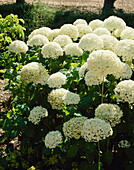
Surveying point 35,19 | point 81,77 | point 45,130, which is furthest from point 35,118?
point 35,19

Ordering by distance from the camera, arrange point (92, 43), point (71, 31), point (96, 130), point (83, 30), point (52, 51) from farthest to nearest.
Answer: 1. point (83, 30)
2. point (71, 31)
3. point (52, 51)
4. point (92, 43)
5. point (96, 130)

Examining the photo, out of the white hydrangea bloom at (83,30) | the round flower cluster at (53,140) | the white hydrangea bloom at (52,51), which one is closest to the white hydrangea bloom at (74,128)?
the round flower cluster at (53,140)

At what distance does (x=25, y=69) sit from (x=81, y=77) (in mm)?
615

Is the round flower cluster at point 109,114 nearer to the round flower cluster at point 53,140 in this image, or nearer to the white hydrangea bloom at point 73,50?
the round flower cluster at point 53,140

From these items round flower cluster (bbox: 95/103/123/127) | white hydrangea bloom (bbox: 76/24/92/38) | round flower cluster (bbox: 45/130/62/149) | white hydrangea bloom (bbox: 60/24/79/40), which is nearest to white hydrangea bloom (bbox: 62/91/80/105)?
round flower cluster (bbox: 95/103/123/127)

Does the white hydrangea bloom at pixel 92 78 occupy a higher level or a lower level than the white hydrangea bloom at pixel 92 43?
lower

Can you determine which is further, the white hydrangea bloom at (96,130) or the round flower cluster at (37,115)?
the round flower cluster at (37,115)

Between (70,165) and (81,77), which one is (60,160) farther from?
(81,77)

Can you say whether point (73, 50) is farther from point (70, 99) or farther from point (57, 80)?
point (70, 99)

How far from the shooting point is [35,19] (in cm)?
875

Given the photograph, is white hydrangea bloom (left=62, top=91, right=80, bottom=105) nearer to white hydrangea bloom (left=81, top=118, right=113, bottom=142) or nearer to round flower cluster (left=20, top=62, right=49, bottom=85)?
white hydrangea bloom (left=81, top=118, right=113, bottom=142)

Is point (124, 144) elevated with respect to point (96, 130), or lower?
lower

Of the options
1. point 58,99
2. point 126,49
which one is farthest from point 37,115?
point 126,49

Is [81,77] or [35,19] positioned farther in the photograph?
[35,19]
